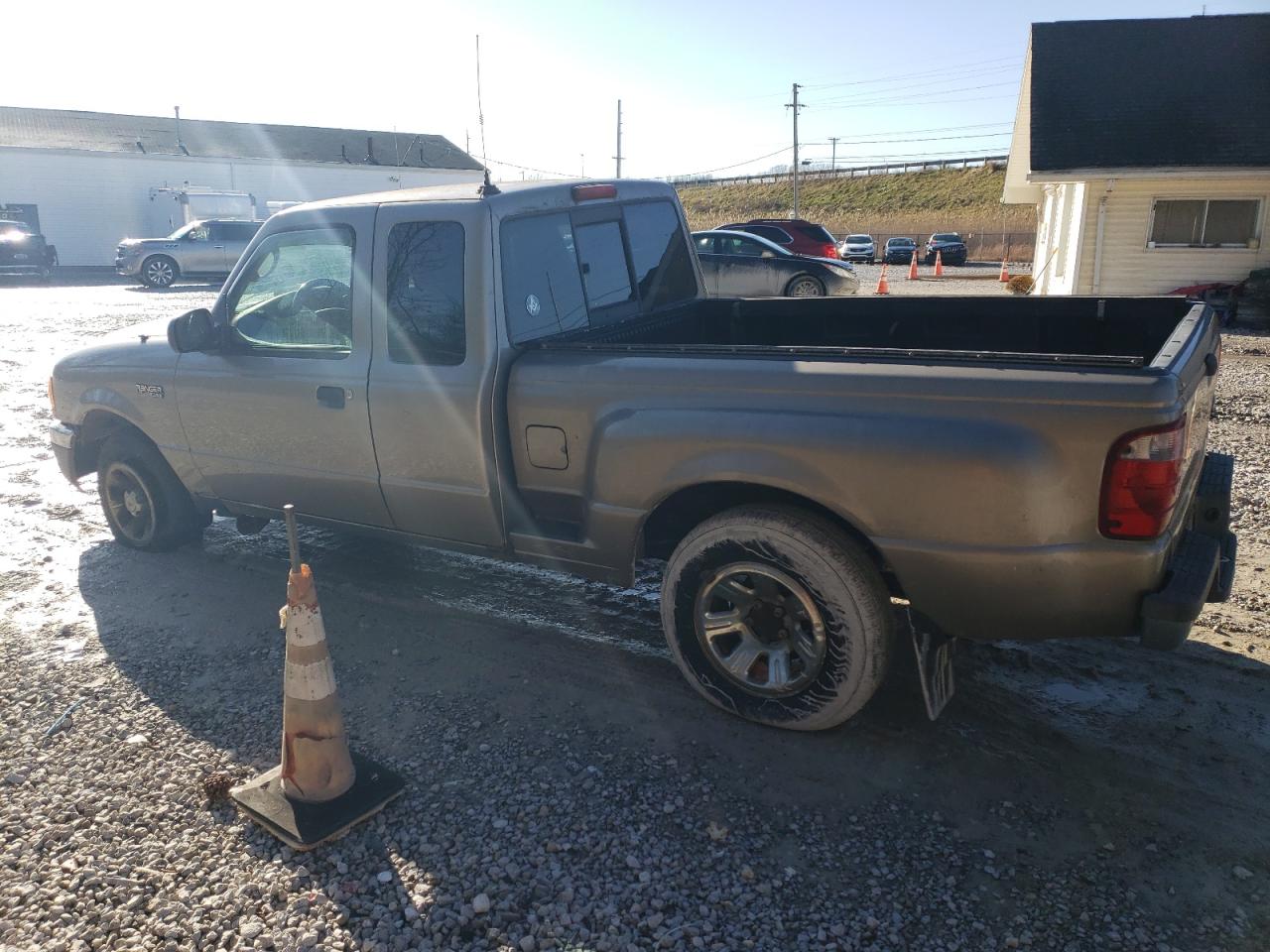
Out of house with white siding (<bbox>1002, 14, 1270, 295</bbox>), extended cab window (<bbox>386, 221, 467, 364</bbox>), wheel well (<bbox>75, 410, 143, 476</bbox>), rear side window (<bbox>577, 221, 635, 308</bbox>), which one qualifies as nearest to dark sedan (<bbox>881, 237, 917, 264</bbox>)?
house with white siding (<bbox>1002, 14, 1270, 295</bbox>)

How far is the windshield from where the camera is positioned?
4000 millimetres

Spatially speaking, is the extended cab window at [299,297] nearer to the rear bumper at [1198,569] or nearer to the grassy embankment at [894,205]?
the rear bumper at [1198,569]

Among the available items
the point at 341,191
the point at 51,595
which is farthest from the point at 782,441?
the point at 341,191

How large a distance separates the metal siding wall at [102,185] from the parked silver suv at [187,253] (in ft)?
41.2

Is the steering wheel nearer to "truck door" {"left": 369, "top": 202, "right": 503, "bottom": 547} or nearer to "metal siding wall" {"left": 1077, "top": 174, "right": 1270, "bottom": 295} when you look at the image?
"truck door" {"left": 369, "top": 202, "right": 503, "bottom": 547}

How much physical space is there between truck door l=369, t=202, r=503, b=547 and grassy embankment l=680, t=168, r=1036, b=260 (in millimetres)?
46163

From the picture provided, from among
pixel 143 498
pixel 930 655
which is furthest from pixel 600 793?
pixel 143 498

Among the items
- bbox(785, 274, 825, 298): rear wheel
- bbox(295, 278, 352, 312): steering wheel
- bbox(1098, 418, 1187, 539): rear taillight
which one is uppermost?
bbox(295, 278, 352, 312): steering wheel

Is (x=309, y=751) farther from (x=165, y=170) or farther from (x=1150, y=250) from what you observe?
(x=165, y=170)

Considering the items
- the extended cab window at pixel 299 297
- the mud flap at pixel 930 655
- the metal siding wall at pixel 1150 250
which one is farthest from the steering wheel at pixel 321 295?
the metal siding wall at pixel 1150 250

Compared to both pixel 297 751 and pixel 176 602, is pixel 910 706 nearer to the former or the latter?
pixel 297 751

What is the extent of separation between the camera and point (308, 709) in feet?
10.3

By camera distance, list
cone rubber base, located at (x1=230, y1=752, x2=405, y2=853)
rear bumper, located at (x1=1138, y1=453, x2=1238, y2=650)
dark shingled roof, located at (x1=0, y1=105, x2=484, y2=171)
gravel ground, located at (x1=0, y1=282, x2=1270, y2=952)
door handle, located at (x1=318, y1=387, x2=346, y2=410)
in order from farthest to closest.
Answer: dark shingled roof, located at (x1=0, y1=105, x2=484, y2=171), door handle, located at (x1=318, y1=387, x2=346, y2=410), cone rubber base, located at (x1=230, y1=752, x2=405, y2=853), rear bumper, located at (x1=1138, y1=453, x2=1238, y2=650), gravel ground, located at (x1=0, y1=282, x2=1270, y2=952)

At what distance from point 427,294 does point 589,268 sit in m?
0.83
